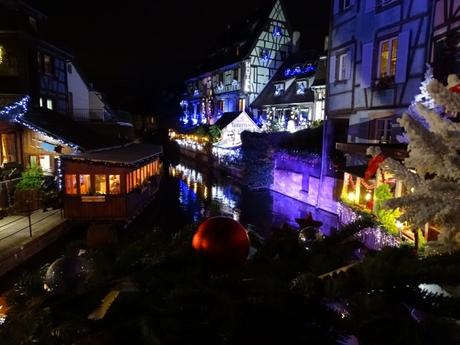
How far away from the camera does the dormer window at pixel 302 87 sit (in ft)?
105

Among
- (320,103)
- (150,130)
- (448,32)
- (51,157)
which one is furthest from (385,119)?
(150,130)

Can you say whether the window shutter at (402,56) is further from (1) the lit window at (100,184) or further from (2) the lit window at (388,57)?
(1) the lit window at (100,184)

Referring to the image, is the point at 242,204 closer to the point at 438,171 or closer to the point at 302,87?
the point at 302,87

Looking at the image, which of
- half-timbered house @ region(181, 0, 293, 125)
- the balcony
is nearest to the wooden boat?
the balcony

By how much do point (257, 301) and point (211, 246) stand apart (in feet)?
2.06

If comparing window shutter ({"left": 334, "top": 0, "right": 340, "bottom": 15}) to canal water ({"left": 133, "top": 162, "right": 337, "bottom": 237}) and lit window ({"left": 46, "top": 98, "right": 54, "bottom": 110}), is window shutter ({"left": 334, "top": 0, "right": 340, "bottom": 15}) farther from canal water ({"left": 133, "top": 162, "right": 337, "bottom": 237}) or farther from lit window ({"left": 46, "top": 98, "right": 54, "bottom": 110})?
lit window ({"left": 46, "top": 98, "right": 54, "bottom": 110})

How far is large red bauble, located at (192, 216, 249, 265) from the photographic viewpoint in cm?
195

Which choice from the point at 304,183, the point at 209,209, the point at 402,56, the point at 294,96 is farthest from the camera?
the point at 294,96

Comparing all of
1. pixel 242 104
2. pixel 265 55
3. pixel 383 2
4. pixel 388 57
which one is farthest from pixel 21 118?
pixel 265 55

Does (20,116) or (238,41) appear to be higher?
(238,41)

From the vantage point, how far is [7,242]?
35.9 feet

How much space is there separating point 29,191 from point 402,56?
53.5 ft

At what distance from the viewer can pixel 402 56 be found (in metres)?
13.5

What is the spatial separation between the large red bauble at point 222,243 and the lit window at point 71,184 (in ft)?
44.6
